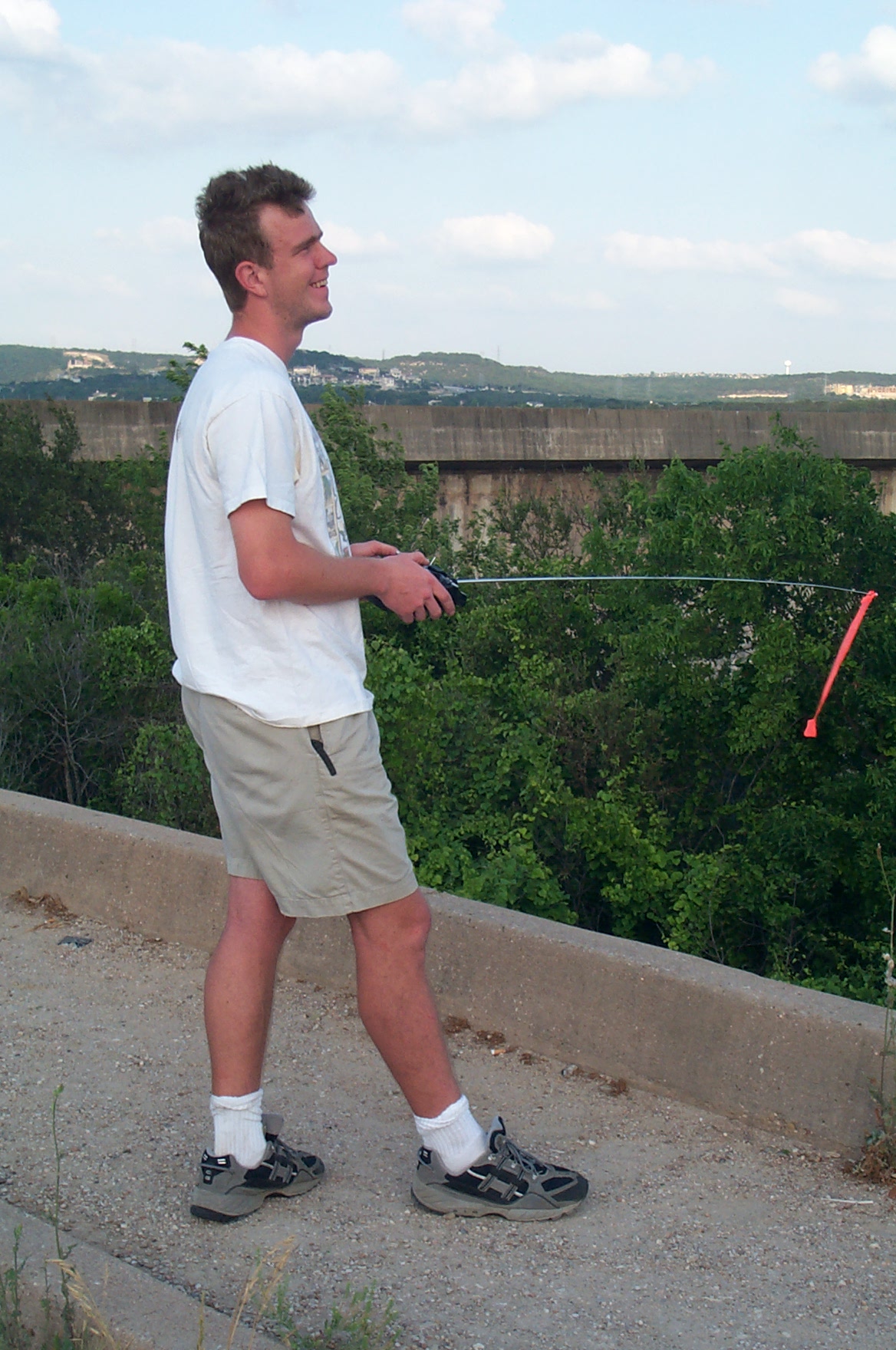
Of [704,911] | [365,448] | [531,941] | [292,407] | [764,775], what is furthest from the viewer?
[365,448]

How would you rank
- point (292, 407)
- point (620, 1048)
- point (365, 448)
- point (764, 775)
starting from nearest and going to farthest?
1. point (292, 407)
2. point (620, 1048)
3. point (764, 775)
4. point (365, 448)

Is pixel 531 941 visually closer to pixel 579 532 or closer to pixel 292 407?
pixel 292 407

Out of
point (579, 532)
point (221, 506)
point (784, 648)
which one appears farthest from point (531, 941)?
point (579, 532)

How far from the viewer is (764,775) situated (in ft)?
21.1

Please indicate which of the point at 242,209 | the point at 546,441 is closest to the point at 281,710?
the point at 242,209

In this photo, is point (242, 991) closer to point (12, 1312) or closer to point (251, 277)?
point (12, 1312)

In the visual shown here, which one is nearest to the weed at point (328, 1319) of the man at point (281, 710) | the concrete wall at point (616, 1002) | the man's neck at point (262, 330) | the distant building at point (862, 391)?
the man at point (281, 710)

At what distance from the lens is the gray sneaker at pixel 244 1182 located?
8.58ft

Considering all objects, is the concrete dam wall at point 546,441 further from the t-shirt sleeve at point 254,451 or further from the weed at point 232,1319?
the weed at point 232,1319

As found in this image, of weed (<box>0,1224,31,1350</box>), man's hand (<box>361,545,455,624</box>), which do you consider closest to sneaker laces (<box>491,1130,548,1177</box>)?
weed (<box>0,1224,31,1350</box>)

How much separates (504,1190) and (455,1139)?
138 mm

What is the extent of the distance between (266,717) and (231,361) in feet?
2.23

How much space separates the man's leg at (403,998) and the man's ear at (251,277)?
1230 millimetres

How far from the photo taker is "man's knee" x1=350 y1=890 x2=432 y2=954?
2.59 meters
